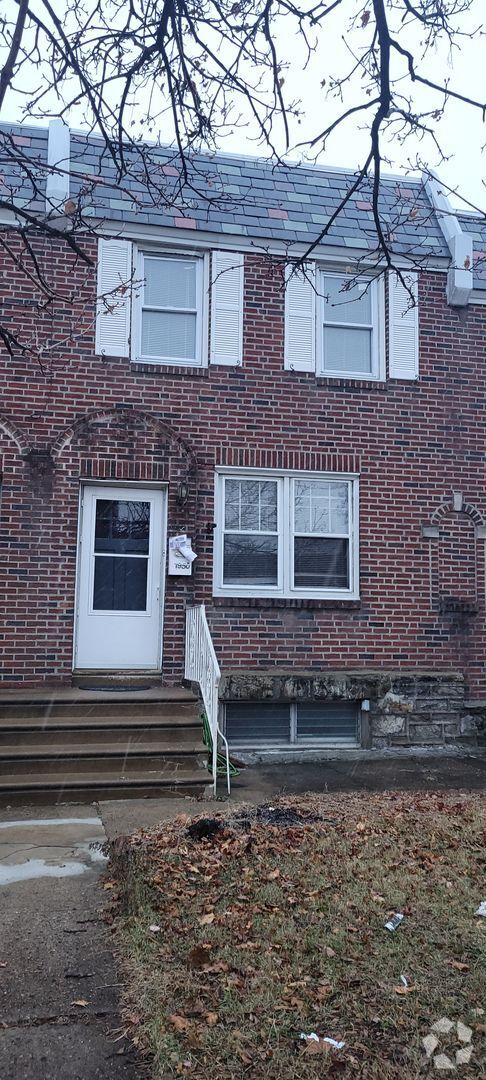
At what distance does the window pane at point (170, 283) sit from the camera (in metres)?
9.33

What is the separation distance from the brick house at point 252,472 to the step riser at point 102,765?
1247 mm

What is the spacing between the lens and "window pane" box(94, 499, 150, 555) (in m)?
8.95

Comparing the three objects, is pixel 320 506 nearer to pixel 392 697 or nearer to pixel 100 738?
pixel 392 697

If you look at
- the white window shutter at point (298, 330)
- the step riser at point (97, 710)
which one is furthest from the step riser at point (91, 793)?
the white window shutter at point (298, 330)

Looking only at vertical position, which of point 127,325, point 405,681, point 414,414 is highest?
point 127,325

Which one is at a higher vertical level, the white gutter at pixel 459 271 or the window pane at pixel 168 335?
the white gutter at pixel 459 271

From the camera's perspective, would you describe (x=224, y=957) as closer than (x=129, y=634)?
Yes

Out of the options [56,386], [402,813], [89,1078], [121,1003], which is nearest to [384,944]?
[121,1003]

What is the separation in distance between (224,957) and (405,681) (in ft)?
19.1

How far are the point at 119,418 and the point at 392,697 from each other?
4228 millimetres

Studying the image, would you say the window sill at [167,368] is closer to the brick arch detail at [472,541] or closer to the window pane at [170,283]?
the window pane at [170,283]

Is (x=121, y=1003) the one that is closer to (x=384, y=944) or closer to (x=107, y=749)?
(x=384, y=944)

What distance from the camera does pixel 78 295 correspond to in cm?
886

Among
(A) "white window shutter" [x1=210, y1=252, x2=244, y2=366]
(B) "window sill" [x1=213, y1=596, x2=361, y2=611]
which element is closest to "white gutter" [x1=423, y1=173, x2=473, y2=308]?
(A) "white window shutter" [x1=210, y1=252, x2=244, y2=366]
